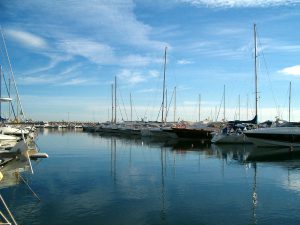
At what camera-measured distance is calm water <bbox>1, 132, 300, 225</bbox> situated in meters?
15.0

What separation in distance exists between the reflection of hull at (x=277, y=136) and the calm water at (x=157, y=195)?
628 inches

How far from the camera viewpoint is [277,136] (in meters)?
46.3

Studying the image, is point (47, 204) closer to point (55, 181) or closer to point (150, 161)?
point (55, 181)

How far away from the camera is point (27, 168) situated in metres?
27.7

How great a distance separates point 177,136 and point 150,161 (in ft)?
103

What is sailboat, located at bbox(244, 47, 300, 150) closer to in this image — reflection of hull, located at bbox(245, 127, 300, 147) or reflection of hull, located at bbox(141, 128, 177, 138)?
reflection of hull, located at bbox(245, 127, 300, 147)

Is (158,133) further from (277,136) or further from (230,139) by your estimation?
(277,136)

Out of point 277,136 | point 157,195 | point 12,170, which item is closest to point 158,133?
point 277,136

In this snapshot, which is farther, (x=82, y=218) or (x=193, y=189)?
(x=193, y=189)

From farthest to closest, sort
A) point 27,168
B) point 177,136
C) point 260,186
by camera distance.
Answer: point 177,136
point 27,168
point 260,186

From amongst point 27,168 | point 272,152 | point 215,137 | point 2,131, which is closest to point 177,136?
point 215,137

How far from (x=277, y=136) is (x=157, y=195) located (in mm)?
31423

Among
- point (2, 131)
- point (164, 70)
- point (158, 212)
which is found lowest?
point (158, 212)

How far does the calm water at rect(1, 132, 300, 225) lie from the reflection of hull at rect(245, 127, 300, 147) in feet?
52.3
